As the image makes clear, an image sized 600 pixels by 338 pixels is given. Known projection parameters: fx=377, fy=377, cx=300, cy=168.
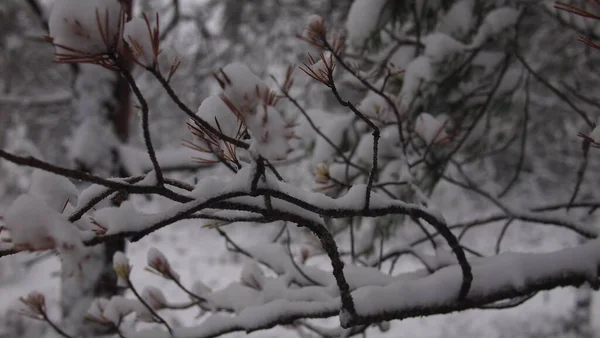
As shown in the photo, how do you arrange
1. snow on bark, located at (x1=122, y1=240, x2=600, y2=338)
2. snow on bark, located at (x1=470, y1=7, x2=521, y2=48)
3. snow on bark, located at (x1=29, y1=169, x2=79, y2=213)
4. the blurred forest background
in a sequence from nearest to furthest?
snow on bark, located at (x1=29, y1=169, x2=79, y2=213) < snow on bark, located at (x1=122, y1=240, x2=600, y2=338) < snow on bark, located at (x1=470, y1=7, x2=521, y2=48) < the blurred forest background

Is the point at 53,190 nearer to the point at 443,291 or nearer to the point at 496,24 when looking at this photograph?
the point at 443,291

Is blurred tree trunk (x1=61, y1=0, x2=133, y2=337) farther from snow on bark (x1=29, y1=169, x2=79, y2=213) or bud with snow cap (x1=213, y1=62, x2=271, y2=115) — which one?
bud with snow cap (x1=213, y1=62, x2=271, y2=115)

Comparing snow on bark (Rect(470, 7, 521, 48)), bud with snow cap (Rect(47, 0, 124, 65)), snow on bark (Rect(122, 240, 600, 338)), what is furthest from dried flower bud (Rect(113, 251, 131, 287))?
snow on bark (Rect(470, 7, 521, 48))

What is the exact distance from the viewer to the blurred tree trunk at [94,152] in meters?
2.77

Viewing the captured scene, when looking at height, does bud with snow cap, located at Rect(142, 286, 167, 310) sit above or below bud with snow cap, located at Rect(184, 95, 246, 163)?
below

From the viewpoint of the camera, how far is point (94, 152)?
2834 millimetres

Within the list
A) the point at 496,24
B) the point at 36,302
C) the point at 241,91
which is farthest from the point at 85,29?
the point at 496,24

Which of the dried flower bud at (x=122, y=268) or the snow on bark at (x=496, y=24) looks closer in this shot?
the dried flower bud at (x=122, y=268)

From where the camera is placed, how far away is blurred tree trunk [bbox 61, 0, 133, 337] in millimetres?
2771

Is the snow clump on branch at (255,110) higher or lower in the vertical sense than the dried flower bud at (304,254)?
higher

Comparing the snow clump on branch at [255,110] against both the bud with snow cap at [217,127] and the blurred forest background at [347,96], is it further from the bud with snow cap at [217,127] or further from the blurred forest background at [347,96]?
the blurred forest background at [347,96]

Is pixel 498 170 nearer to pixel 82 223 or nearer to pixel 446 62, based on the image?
pixel 446 62

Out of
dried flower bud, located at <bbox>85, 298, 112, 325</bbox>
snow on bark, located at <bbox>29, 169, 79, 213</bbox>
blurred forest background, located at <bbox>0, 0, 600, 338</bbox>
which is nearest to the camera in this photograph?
snow on bark, located at <bbox>29, 169, 79, 213</bbox>

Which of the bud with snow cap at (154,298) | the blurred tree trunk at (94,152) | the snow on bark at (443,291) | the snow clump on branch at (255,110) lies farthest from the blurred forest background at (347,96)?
the bud with snow cap at (154,298)
